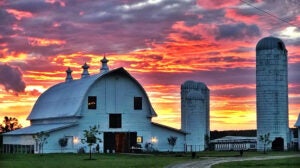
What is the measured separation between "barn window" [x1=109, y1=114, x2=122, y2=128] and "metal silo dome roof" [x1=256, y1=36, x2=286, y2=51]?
2517 centimetres

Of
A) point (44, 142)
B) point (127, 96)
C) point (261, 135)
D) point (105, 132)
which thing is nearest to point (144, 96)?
point (127, 96)

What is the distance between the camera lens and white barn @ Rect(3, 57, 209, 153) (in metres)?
72.8

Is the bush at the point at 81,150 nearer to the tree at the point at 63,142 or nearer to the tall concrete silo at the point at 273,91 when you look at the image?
the tree at the point at 63,142

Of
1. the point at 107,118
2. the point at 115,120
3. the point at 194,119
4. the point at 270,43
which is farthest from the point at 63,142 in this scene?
the point at 270,43

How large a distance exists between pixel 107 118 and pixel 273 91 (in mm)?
25690

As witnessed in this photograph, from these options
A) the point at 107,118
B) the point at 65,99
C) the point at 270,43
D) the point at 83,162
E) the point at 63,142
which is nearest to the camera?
the point at 83,162

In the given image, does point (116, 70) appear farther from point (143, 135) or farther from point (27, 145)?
point (27, 145)

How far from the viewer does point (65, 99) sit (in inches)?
3118

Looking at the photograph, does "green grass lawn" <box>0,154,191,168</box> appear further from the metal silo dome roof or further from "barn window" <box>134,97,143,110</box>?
the metal silo dome roof

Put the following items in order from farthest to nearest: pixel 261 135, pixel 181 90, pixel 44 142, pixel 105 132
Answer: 1. pixel 181 90
2. pixel 261 135
3. pixel 105 132
4. pixel 44 142

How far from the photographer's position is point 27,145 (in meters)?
76.6

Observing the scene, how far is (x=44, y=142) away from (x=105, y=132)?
8129 millimetres

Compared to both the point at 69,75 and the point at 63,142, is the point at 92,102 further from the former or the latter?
the point at 69,75

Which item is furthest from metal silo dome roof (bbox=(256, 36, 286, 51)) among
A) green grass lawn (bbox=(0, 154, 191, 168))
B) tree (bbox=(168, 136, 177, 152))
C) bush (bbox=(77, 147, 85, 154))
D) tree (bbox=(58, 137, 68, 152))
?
green grass lawn (bbox=(0, 154, 191, 168))
